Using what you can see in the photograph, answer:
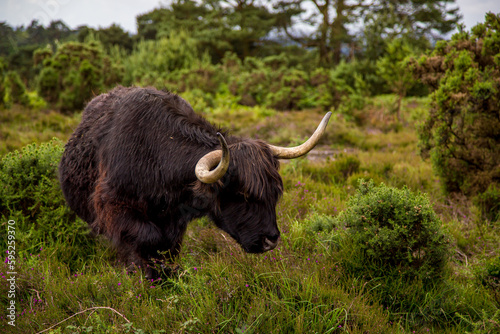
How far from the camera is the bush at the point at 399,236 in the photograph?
2.97 meters

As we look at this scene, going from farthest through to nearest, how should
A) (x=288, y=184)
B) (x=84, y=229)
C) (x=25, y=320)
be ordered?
(x=288, y=184)
(x=84, y=229)
(x=25, y=320)

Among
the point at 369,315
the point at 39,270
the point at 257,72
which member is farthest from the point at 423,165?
the point at 257,72

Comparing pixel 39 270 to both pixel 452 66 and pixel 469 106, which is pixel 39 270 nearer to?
pixel 469 106

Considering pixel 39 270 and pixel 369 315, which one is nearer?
pixel 369 315

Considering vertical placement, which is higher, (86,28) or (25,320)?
(86,28)

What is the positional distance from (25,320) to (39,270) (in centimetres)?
65

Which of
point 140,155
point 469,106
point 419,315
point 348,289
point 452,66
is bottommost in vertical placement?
point 419,315

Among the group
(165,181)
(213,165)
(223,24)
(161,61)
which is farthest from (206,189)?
(223,24)

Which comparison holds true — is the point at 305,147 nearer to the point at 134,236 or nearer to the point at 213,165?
the point at 213,165

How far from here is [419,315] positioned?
9.25ft

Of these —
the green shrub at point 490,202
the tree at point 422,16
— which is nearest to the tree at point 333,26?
the tree at point 422,16

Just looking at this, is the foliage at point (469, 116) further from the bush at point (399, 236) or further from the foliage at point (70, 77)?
the foliage at point (70, 77)

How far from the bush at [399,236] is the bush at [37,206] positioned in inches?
111

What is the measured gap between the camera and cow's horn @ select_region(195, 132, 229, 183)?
99.5 inches
